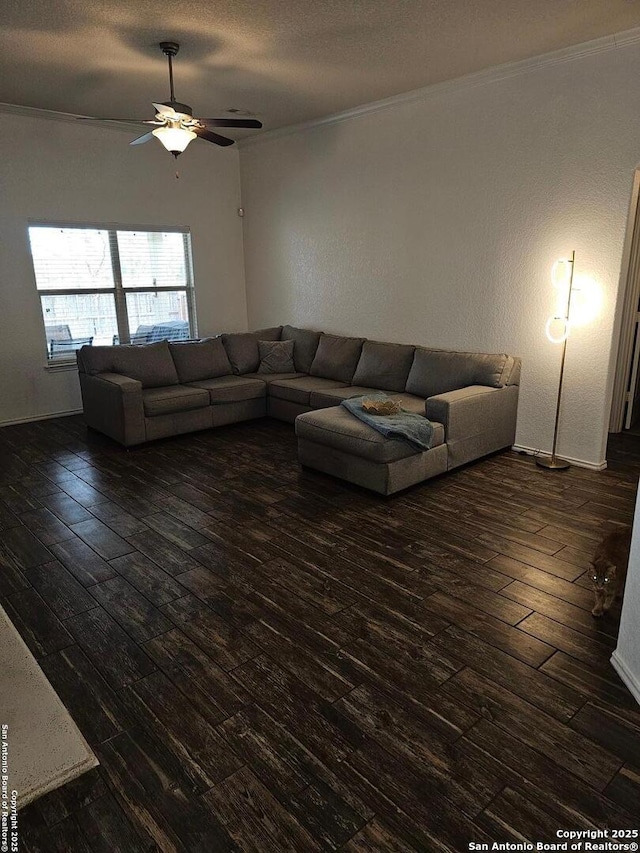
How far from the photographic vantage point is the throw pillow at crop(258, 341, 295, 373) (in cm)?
624

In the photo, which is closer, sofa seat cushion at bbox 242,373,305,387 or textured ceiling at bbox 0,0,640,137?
textured ceiling at bbox 0,0,640,137

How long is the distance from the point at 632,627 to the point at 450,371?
2.96 metres

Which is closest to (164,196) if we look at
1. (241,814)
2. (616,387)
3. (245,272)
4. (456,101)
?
(245,272)

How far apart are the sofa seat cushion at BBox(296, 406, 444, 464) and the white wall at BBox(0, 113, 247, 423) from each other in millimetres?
3294

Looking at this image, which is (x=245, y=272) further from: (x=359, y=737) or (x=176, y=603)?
(x=359, y=737)

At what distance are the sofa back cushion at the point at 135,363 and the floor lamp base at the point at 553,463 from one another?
347 centimetres

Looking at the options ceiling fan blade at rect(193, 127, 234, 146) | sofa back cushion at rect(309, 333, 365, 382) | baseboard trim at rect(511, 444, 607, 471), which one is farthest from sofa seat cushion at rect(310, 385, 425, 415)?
ceiling fan blade at rect(193, 127, 234, 146)

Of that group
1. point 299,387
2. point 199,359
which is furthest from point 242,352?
point 299,387

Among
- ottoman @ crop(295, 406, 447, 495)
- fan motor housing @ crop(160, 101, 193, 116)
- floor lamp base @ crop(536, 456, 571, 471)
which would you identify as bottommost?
floor lamp base @ crop(536, 456, 571, 471)

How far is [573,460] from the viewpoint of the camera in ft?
14.8

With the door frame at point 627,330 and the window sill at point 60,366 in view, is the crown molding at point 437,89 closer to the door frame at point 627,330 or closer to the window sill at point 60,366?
the door frame at point 627,330

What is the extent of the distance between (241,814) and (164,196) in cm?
633

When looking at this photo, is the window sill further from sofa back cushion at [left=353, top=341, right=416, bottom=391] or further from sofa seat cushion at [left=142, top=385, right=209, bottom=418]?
sofa back cushion at [left=353, top=341, right=416, bottom=391]

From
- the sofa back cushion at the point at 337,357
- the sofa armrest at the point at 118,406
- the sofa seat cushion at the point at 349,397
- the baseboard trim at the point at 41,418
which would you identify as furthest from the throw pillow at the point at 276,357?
the baseboard trim at the point at 41,418
